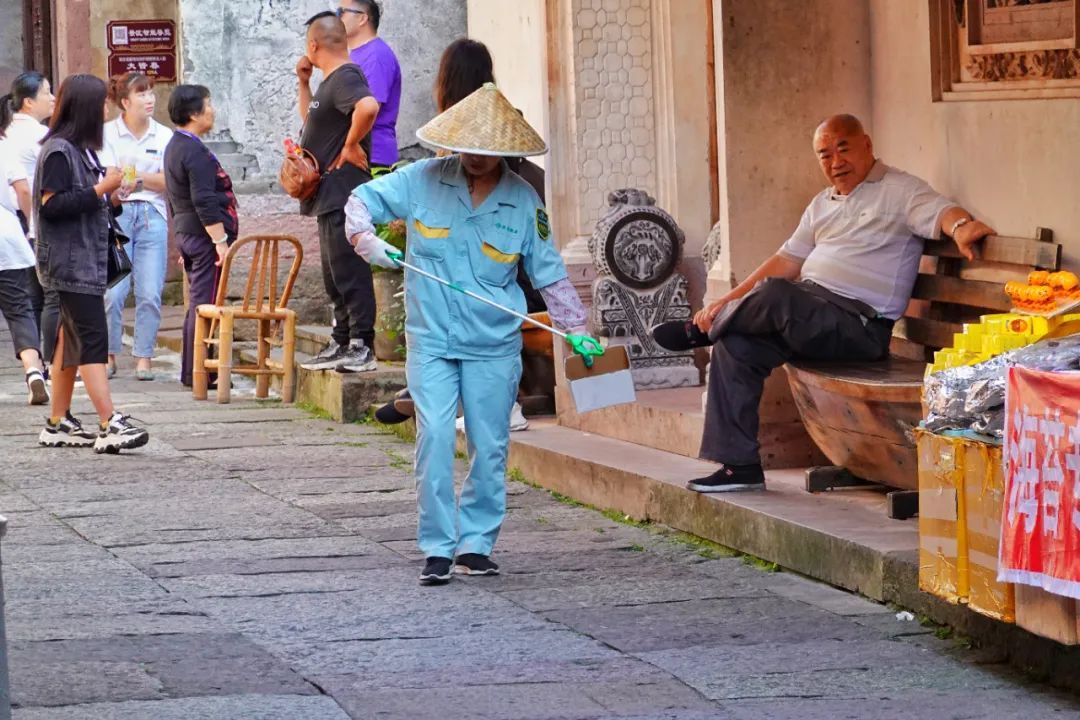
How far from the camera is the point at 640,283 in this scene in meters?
9.55

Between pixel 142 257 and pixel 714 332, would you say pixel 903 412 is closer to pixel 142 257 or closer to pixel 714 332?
pixel 714 332

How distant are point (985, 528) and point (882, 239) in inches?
92.2

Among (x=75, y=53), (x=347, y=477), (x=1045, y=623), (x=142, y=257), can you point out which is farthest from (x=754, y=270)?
(x=75, y=53)

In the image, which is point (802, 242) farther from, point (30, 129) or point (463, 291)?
point (30, 129)

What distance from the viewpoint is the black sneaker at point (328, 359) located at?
11547 mm

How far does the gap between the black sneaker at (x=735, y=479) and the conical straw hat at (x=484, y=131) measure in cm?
145

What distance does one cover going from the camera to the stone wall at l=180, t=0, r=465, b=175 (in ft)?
49.5

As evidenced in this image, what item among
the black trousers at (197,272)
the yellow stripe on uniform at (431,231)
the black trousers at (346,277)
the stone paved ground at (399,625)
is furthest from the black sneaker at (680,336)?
the black trousers at (197,272)

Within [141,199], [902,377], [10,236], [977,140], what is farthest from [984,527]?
[141,199]

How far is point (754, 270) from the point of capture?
333 inches

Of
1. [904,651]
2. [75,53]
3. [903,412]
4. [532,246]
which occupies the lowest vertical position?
[904,651]

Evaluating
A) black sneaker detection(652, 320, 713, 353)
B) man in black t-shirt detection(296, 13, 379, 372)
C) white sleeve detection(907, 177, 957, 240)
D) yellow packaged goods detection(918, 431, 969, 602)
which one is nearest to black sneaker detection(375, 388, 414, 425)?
black sneaker detection(652, 320, 713, 353)

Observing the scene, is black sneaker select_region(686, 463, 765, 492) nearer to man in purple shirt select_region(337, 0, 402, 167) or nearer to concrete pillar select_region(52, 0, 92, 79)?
man in purple shirt select_region(337, 0, 402, 167)

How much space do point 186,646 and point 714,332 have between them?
8.31ft
